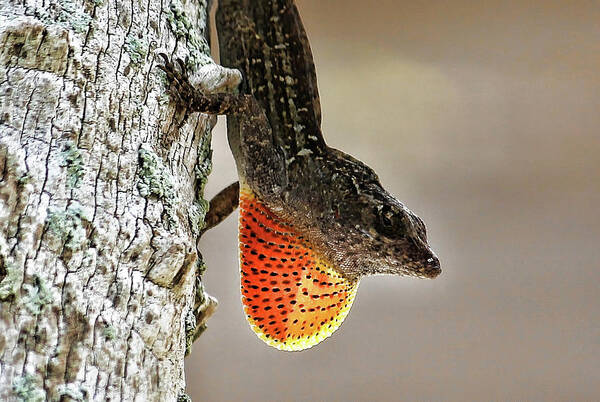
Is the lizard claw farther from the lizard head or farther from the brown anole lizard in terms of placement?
the lizard head

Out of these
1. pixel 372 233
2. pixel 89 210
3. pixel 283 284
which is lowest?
pixel 89 210

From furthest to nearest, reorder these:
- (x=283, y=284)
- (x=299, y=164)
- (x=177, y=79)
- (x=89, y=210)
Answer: (x=299, y=164) → (x=283, y=284) → (x=177, y=79) → (x=89, y=210)

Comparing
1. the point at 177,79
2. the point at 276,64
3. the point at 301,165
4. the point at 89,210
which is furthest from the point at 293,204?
the point at 89,210

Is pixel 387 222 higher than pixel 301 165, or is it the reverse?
pixel 301 165

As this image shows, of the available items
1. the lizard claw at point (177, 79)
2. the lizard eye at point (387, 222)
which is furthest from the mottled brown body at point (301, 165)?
the lizard claw at point (177, 79)

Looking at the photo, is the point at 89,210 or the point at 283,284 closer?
the point at 89,210

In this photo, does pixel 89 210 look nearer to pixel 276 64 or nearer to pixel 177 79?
pixel 177 79

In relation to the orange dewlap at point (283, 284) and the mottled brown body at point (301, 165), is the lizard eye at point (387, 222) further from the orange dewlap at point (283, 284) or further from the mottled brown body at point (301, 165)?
the orange dewlap at point (283, 284)

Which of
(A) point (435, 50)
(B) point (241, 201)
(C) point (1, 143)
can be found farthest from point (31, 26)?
(A) point (435, 50)
